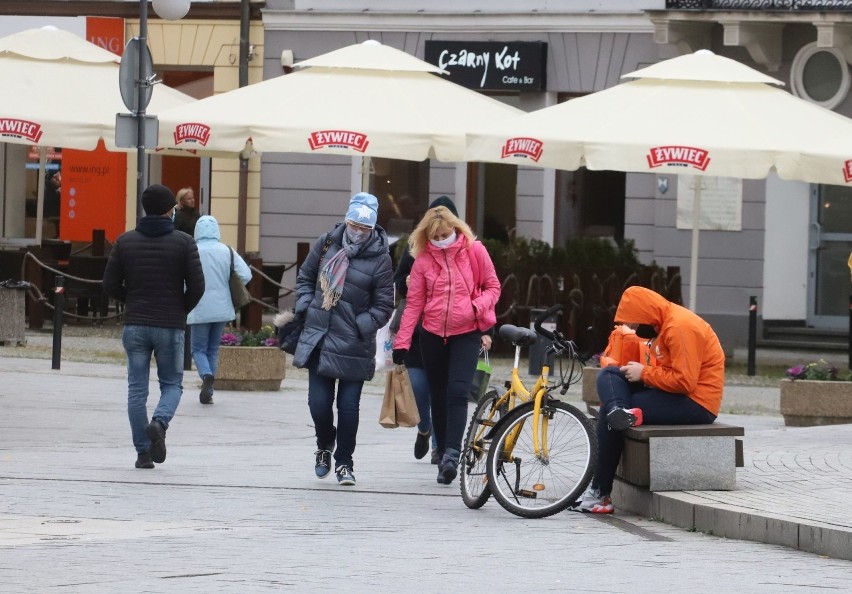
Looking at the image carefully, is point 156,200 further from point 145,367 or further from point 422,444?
point 422,444

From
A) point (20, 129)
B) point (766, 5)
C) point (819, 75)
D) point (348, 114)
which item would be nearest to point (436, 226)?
point (348, 114)

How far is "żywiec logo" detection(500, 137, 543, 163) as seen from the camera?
59.6ft

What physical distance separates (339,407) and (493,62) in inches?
630

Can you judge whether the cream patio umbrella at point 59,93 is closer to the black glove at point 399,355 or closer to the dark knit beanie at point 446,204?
the dark knit beanie at point 446,204

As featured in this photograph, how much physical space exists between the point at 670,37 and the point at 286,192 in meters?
6.57

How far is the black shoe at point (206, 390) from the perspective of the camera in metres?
16.0

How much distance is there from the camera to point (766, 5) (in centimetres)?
2453

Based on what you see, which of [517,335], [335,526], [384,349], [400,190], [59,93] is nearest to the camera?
[335,526]

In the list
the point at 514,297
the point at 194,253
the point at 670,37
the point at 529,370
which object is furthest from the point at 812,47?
the point at 194,253

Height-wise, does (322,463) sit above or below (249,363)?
below

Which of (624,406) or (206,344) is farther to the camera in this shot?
(206,344)

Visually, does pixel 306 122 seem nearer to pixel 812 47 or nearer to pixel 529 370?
pixel 529 370

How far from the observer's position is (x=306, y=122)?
19.3 metres

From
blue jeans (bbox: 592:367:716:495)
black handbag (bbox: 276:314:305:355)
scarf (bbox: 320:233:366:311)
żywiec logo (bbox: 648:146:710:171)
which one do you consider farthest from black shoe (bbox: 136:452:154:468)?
żywiec logo (bbox: 648:146:710:171)
